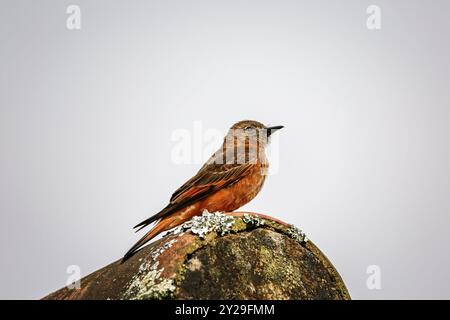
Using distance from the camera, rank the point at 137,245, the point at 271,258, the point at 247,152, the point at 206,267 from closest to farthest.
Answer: the point at 206,267 → the point at 271,258 → the point at 137,245 → the point at 247,152

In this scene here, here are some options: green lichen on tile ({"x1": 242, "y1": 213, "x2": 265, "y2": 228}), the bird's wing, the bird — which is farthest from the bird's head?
green lichen on tile ({"x1": 242, "y1": 213, "x2": 265, "y2": 228})

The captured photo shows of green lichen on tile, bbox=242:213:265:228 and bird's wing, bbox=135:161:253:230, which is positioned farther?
bird's wing, bbox=135:161:253:230

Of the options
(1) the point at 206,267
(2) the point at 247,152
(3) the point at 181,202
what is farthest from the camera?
(2) the point at 247,152

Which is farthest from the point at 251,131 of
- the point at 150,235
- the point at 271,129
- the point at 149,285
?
the point at 149,285

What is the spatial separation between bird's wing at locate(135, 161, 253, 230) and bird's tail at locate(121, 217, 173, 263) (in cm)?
14

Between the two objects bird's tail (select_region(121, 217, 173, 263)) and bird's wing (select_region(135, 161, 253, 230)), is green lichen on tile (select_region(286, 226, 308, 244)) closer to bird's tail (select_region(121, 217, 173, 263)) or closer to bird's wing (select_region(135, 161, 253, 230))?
bird's tail (select_region(121, 217, 173, 263))

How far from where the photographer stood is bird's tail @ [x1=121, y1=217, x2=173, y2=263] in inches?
193

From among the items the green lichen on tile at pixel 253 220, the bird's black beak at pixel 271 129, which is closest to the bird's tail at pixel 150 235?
the green lichen on tile at pixel 253 220

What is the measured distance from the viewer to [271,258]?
427 centimetres
